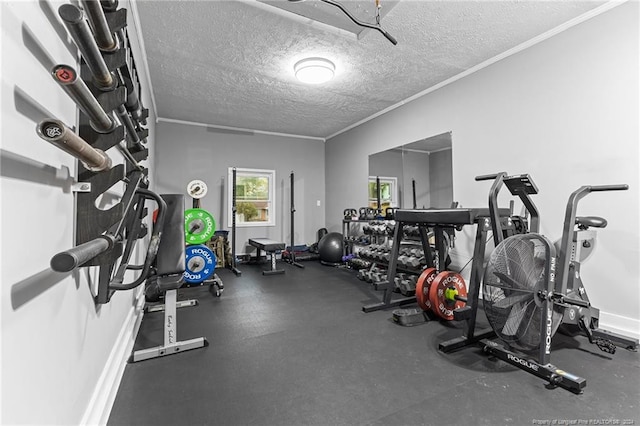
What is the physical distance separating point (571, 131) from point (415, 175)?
6.57 feet

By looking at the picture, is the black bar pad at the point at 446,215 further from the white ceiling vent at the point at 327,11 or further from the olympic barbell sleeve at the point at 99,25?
the olympic barbell sleeve at the point at 99,25

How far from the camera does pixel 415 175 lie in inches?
178

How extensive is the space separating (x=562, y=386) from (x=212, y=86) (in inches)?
184

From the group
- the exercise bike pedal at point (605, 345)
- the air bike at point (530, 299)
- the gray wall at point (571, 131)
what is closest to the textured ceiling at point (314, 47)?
the gray wall at point (571, 131)

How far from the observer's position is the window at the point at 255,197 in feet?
20.2

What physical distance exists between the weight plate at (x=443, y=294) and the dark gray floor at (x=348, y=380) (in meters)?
0.15

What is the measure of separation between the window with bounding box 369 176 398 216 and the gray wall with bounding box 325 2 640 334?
4.15ft

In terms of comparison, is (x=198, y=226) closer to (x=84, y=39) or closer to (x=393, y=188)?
(x=84, y=39)

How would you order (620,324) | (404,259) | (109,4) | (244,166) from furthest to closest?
(244,166) → (404,259) → (620,324) → (109,4)

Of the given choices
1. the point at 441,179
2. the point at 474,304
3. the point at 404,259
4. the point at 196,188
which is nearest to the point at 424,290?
the point at 474,304

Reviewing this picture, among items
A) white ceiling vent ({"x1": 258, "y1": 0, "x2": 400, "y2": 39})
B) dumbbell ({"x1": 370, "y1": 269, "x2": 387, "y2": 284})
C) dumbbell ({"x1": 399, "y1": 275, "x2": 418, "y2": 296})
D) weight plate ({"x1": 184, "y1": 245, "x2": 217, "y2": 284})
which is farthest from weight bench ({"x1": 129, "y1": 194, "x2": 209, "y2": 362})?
dumbbell ({"x1": 370, "y1": 269, "x2": 387, "y2": 284})

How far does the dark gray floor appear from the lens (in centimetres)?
149

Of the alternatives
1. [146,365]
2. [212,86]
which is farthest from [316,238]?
[146,365]

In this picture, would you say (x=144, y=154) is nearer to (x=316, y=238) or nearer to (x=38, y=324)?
(x=38, y=324)
